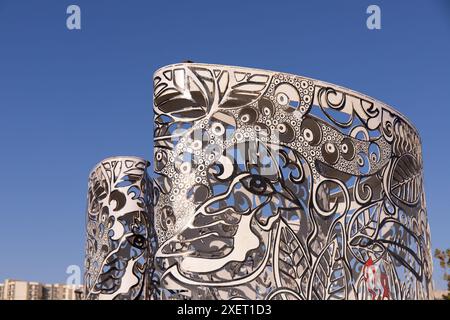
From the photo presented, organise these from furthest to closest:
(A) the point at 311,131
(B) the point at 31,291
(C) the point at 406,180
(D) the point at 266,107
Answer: (B) the point at 31,291
(C) the point at 406,180
(A) the point at 311,131
(D) the point at 266,107

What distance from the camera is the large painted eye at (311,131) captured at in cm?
1106

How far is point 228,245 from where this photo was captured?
35.6ft

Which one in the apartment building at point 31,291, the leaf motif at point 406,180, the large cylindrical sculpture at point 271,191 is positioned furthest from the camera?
the apartment building at point 31,291

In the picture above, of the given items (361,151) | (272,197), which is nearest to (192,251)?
(272,197)

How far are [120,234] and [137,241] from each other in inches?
18.0

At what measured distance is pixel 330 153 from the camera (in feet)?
37.0

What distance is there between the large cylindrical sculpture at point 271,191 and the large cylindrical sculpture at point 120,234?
4.15m

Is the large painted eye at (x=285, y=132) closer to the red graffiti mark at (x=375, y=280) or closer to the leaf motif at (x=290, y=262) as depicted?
the leaf motif at (x=290, y=262)

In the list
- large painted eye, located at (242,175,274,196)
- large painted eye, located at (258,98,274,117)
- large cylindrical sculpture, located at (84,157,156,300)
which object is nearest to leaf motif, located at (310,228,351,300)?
→ large painted eye, located at (242,175,274,196)

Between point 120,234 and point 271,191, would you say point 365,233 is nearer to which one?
point 271,191

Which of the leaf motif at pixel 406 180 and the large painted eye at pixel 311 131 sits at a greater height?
the large painted eye at pixel 311 131

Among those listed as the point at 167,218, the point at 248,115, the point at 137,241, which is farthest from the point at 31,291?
the point at 248,115

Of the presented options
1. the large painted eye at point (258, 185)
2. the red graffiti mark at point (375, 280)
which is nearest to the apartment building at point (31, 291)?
the red graffiti mark at point (375, 280)
